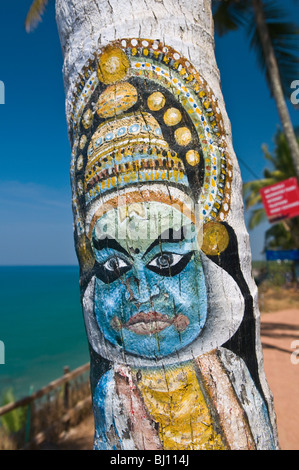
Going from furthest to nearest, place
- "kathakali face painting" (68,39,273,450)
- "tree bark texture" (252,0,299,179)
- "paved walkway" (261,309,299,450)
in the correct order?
"tree bark texture" (252,0,299,179), "paved walkway" (261,309,299,450), "kathakali face painting" (68,39,273,450)

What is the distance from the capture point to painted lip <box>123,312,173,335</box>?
1119 mm

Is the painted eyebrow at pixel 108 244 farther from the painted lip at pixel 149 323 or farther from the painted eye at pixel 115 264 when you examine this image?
the painted lip at pixel 149 323

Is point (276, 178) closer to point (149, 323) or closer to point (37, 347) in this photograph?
point (149, 323)

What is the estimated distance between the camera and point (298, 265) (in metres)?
19.6

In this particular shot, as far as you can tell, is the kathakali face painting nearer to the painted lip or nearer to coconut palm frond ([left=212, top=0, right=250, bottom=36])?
the painted lip

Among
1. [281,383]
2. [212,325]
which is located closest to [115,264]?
[212,325]

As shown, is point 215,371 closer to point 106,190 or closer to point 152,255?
point 152,255

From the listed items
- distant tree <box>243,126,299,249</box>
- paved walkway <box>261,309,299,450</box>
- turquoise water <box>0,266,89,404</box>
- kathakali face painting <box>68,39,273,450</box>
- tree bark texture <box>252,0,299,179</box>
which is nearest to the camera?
kathakali face painting <box>68,39,273,450</box>

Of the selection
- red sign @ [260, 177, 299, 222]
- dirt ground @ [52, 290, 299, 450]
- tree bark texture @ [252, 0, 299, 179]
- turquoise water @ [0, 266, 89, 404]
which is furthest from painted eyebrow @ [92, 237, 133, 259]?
turquoise water @ [0, 266, 89, 404]

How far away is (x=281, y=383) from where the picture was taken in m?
6.44

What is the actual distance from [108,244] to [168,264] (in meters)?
0.21

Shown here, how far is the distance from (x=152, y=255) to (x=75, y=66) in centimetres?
81

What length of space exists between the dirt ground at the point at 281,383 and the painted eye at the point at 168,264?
14.8ft
